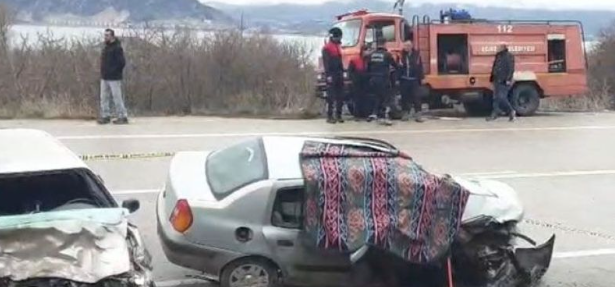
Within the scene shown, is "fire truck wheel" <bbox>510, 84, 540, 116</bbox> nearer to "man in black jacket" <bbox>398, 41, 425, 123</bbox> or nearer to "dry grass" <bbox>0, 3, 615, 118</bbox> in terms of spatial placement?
"man in black jacket" <bbox>398, 41, 425, 123</bbox>

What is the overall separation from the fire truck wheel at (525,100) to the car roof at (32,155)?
15.9 m

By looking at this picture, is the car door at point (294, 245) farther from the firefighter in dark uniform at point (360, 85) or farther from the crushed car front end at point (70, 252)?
the firefighter in dark uniform at point (360, 85)

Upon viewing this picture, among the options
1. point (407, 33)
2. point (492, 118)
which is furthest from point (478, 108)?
point (407, 33)

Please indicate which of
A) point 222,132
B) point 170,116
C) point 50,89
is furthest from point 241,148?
point 50,89

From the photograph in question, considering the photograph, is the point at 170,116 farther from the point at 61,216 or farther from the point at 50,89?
the point at 61,216

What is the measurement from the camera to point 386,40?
2108 centimetres

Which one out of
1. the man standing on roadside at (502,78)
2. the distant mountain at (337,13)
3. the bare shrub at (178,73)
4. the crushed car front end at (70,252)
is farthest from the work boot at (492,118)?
the crushed car front end at (70,252)

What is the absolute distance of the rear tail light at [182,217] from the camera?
24.6ft

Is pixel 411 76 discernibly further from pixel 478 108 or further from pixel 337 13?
pixel 337 13

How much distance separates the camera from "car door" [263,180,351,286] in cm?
753

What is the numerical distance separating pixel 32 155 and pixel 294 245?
2080 mm

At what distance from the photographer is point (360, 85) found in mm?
19844

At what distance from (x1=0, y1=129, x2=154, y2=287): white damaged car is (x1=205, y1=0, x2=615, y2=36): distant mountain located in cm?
1558

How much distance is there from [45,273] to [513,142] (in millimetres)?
12918
